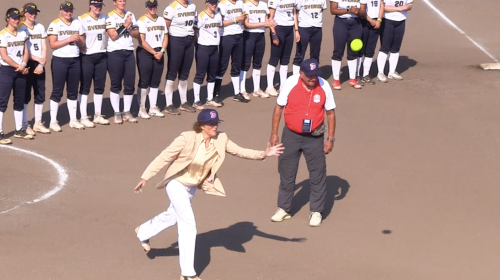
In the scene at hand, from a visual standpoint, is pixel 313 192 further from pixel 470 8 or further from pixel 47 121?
pixel 470 8

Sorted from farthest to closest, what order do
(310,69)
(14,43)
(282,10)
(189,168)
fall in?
(282,10)
(14,43)
(310,69)
(189,168)

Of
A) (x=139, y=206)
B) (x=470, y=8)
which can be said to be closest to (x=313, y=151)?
(x=139, y=206)

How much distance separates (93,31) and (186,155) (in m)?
5.59

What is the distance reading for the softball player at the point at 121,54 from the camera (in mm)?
14586


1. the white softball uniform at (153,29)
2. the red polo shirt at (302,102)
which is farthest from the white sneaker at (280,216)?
the white softball uniform at (153,29)

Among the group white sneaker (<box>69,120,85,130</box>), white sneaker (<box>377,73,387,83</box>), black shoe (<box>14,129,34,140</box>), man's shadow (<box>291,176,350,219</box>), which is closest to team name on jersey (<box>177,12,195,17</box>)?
white sneaker (<box>69,120,85,130</box>)

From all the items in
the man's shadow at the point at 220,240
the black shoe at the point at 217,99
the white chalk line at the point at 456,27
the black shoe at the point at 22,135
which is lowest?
the black shoe at the point at 22,135

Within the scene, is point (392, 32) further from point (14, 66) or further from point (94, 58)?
point (14, 66)

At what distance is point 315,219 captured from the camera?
37.6 feet

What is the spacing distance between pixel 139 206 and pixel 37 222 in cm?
139

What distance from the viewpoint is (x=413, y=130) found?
587 inches

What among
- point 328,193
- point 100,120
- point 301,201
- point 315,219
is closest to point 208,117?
point 315,219

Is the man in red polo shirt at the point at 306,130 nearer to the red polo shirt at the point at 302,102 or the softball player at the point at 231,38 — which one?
the red polo shirt at the point at 302,102

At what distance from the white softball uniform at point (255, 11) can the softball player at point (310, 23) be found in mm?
719
